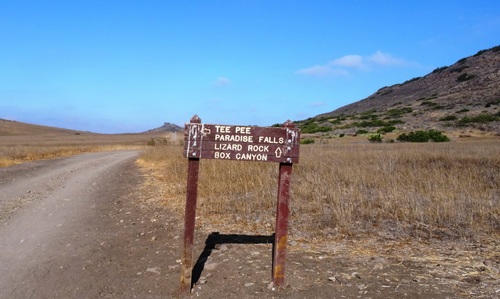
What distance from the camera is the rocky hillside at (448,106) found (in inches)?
1316

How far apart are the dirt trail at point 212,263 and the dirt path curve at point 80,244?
0.05ft

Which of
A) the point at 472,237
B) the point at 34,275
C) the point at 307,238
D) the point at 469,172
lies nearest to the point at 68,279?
the point at 34,275

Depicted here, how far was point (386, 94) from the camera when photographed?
68750mm

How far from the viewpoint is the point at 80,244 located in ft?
20.3

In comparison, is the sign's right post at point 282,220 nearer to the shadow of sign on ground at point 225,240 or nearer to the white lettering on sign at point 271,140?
the white lettering on sign at point 271,140

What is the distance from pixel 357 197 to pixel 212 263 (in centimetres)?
380

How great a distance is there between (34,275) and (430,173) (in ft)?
29.5

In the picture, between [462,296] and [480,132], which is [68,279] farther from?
[480,132]

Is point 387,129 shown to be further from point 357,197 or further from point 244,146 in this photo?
point 244,146

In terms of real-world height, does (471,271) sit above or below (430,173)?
below

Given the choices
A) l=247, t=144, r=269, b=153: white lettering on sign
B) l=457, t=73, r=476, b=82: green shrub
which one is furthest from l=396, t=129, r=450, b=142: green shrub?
l=457, t=73, r=476, b=82: green shrub

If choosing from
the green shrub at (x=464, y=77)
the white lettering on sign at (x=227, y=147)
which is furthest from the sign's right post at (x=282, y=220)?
the green shrub at (x=464, y=77)

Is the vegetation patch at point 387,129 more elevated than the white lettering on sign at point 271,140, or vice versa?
the vegetation patch at point 387,129

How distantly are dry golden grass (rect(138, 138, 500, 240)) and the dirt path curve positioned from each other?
1.07 m
